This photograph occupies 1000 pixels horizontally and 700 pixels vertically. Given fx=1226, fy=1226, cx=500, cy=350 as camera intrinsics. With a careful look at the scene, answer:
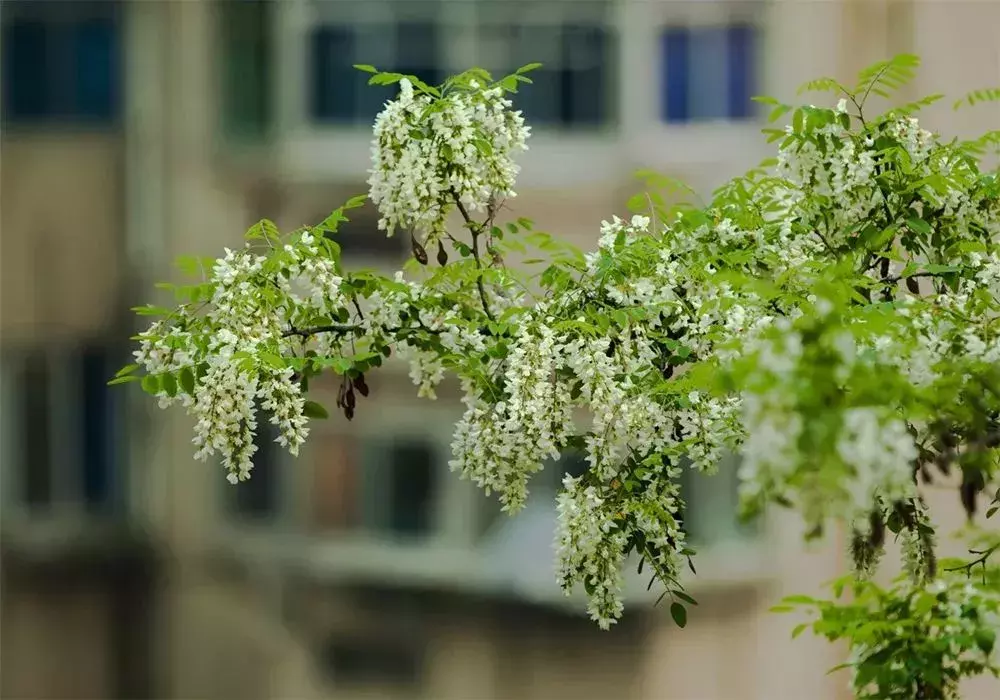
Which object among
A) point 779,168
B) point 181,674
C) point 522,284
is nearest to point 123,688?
point 181,674

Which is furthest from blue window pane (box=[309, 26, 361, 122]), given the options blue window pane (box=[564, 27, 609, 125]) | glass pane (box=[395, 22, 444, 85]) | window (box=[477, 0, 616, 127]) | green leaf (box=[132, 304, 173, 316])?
green leaf (box=[132, 304, 173, 316])

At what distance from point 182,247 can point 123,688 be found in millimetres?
1860

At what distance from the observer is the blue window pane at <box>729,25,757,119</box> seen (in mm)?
4781

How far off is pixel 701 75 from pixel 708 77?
0.09 feet

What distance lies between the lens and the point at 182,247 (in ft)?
16.8

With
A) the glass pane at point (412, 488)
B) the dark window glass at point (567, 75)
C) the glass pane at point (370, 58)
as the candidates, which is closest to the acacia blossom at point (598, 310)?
the dark window glass at point (567, 75)

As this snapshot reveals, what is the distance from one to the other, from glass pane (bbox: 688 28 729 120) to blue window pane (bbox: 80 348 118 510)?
8.80 ft

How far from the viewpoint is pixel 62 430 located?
5.25 m

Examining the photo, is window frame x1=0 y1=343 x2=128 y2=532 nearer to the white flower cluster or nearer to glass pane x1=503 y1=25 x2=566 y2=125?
glass pane x1=503 y1=25 x2=566 y2=125

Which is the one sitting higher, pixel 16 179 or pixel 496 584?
pixel 16 179

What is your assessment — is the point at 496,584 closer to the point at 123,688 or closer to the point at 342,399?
the point at 123,688

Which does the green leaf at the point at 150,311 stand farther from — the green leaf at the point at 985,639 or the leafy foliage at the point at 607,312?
the green leaf at the point at 985,639

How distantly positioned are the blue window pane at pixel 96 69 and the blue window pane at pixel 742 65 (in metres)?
2.57

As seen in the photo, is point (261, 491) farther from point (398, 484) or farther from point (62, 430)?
point (62, 430)
